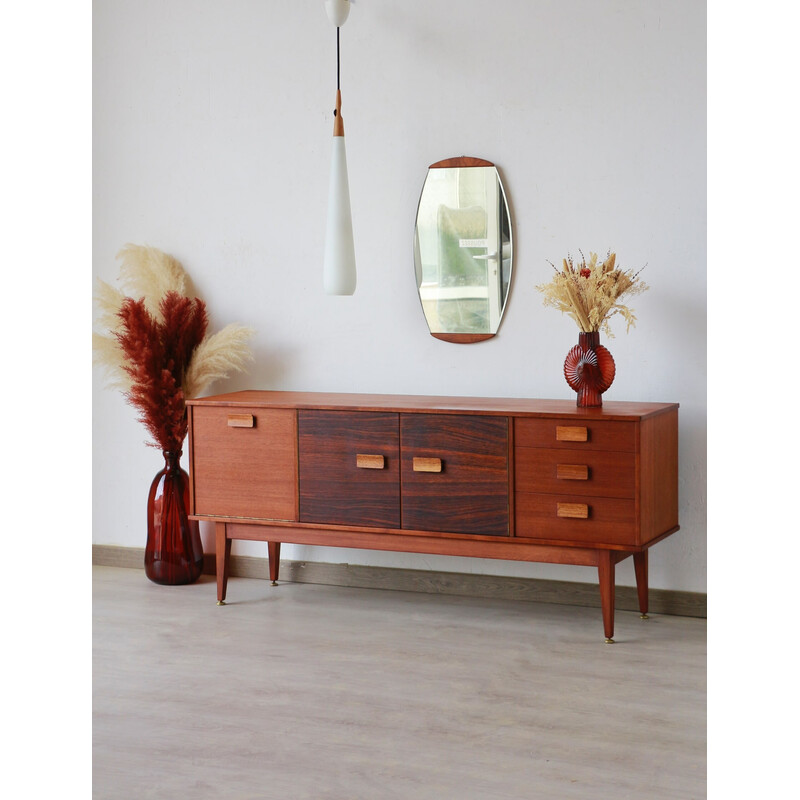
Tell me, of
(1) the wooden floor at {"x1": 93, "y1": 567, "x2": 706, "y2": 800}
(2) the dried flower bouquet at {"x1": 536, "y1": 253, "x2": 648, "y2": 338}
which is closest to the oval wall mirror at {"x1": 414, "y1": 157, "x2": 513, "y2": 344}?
(2) the dried flower bouquet at {"x1": 536, "y1": 253, "x2": 648, "y2": 338}

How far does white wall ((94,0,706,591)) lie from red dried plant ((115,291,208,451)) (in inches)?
8.3

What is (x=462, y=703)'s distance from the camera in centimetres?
275

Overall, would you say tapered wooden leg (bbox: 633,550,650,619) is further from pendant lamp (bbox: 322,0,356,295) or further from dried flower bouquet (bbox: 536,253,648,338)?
pendant lamp (bbox: 322,0,356,295)

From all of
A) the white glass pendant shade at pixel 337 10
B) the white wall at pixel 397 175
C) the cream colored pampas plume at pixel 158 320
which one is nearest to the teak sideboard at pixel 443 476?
the white wall at pixel 397 175

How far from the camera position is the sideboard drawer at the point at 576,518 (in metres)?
3.14

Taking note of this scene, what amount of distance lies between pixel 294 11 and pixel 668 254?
6.37ft

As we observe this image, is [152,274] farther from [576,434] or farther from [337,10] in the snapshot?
[576,434]

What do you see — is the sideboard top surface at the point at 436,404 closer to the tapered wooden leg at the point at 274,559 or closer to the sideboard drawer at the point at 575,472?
the sideboard drawer at the point at 575,472

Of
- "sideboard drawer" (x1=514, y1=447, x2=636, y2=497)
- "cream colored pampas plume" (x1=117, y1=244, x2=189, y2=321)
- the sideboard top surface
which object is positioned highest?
"cream colored pampas plume" (x1=117, y1=244, x2=189, y2=321)

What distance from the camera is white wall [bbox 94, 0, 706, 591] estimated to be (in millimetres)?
3527

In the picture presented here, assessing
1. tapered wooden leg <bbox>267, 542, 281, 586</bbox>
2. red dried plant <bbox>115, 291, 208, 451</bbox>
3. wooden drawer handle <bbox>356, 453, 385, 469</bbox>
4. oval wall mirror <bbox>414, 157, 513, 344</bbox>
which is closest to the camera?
wooden drawer handle <bbox>356, 453, 385, 469</bbox>
